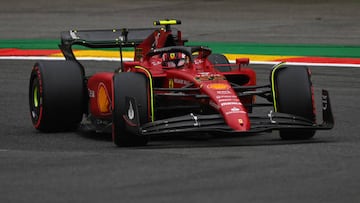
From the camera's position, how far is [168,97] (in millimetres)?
12516

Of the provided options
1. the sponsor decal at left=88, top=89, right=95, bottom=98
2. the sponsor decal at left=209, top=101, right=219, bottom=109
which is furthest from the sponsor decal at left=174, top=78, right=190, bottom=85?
the sponsor decal at left=88, top=89, right=95, bottom=98

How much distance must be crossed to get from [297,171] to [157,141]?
2506 mm

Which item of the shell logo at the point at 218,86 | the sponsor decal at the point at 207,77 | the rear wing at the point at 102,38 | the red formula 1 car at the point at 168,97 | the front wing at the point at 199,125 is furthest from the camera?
the rear wing at the point at 102,38

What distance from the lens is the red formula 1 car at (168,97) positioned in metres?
11.8

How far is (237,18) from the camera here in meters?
28.9

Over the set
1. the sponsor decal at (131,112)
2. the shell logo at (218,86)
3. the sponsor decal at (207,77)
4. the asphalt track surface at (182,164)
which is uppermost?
the sponsor decal at (207,77)

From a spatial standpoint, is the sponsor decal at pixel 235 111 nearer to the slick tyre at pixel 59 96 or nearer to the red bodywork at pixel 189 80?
the red bodywork at pixel 189 80

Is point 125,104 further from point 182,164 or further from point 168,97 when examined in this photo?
point 182,164

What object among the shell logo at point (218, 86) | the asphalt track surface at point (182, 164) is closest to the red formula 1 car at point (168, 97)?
the shell logo at point (218, 86)

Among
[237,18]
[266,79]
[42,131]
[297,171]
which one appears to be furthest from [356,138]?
[237,18]

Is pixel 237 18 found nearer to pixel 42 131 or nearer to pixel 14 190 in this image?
pixel 42 131

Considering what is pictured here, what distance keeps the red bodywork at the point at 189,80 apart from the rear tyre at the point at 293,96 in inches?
15.8

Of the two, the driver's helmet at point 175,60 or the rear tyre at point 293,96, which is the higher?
the driver's helmet at point 175,60

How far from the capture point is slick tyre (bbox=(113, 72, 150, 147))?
39.1ft
